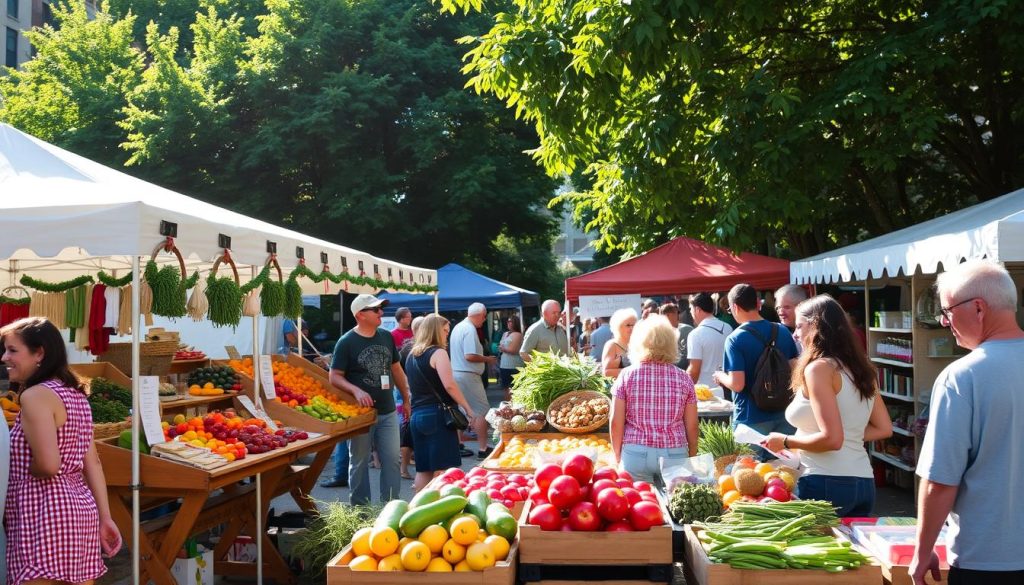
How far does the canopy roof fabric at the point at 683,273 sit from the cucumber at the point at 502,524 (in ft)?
23.7

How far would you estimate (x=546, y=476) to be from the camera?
13.1 feet

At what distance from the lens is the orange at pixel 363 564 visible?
349 cm

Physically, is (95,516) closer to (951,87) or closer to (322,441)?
(322,441)

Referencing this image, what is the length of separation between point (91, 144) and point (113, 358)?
59.7ft

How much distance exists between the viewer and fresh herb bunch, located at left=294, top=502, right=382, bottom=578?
225 inches

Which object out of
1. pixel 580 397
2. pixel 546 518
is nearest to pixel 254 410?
pixel 580 397

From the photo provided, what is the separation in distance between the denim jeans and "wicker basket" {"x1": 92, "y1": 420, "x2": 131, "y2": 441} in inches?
124

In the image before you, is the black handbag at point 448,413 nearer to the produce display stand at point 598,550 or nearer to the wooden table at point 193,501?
the wooden table at point 193,501

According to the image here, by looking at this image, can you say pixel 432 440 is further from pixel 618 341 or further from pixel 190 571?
pixel 190 571

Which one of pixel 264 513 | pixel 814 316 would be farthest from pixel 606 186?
pixel 814 316

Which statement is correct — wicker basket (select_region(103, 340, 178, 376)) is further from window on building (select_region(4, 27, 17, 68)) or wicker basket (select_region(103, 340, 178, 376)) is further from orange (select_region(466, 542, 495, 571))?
window on building (select_region(4, 27, 17, 68))

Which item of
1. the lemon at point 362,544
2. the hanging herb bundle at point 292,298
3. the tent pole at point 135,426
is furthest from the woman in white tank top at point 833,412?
the hanging herb bundle at point 292,298

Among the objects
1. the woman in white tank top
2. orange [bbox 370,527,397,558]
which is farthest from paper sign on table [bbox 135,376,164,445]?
the woman in white tank top

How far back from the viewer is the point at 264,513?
6.52m
